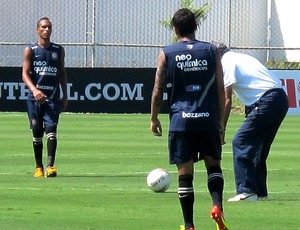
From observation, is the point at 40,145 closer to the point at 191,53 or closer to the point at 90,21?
the point at 191,53

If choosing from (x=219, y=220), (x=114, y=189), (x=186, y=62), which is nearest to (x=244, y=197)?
(x=114, y=189)

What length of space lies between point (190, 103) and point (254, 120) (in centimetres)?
252

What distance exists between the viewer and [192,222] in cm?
1088

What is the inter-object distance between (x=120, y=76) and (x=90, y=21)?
22.8 feet

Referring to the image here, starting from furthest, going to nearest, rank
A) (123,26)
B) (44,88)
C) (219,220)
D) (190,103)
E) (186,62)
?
(123,26) → (44,88) → (190,103) → (186,62) → (219,220)

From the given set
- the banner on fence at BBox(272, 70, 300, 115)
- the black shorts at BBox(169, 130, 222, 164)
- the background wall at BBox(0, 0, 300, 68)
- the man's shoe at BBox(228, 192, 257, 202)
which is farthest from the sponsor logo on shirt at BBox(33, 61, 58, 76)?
the background wall at BBox(0, 0, 300, 68)

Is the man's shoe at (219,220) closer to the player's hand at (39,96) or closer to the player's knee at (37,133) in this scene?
the player's hand at (39,96)

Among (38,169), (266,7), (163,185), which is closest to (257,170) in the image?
(163,185)

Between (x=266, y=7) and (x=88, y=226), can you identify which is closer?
(x=88, y=226)

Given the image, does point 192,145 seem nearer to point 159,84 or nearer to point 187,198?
point 187,198

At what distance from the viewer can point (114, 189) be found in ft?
47.6

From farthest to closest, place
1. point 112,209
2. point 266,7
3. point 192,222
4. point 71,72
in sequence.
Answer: point 266,7, point 71,72, point 112,209, point 192,222

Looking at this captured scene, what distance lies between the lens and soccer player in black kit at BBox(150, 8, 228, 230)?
35.9ft

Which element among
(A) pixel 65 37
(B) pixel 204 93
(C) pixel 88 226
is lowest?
(A) pixel 65 37
